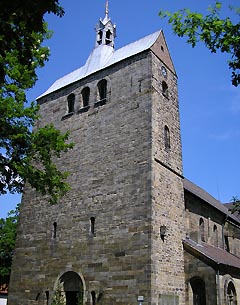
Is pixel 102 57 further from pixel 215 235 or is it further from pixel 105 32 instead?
pixel 215 235

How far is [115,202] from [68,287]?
4978 mm

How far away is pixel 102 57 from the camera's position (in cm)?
2517

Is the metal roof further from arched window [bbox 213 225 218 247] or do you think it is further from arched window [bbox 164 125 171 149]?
arched window [bbox 213 225 218 247]

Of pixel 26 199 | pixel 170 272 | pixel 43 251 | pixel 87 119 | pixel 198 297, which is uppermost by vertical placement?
pixel 87 119

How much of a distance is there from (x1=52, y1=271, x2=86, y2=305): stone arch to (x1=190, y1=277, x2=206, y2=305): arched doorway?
5.52m

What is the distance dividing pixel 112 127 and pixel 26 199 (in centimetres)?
736

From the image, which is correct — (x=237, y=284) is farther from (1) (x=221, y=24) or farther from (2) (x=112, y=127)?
(1) (x=221, y=24)

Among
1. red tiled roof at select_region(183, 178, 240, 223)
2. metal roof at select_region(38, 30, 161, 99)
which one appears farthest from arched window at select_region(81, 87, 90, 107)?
red tiled roof at select_region(183, 178, 240, 223)

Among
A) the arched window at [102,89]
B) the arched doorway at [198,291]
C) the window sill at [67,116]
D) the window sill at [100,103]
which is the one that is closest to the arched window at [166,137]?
the window sill at [100,103]

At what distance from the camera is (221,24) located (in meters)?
9.66

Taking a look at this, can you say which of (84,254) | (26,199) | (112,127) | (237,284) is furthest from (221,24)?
(26,199)

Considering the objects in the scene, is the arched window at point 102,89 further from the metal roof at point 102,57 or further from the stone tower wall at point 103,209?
the metal roof at point 102,57

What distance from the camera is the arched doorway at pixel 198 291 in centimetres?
1766

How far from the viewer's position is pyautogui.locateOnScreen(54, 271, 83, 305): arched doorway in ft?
58.8
